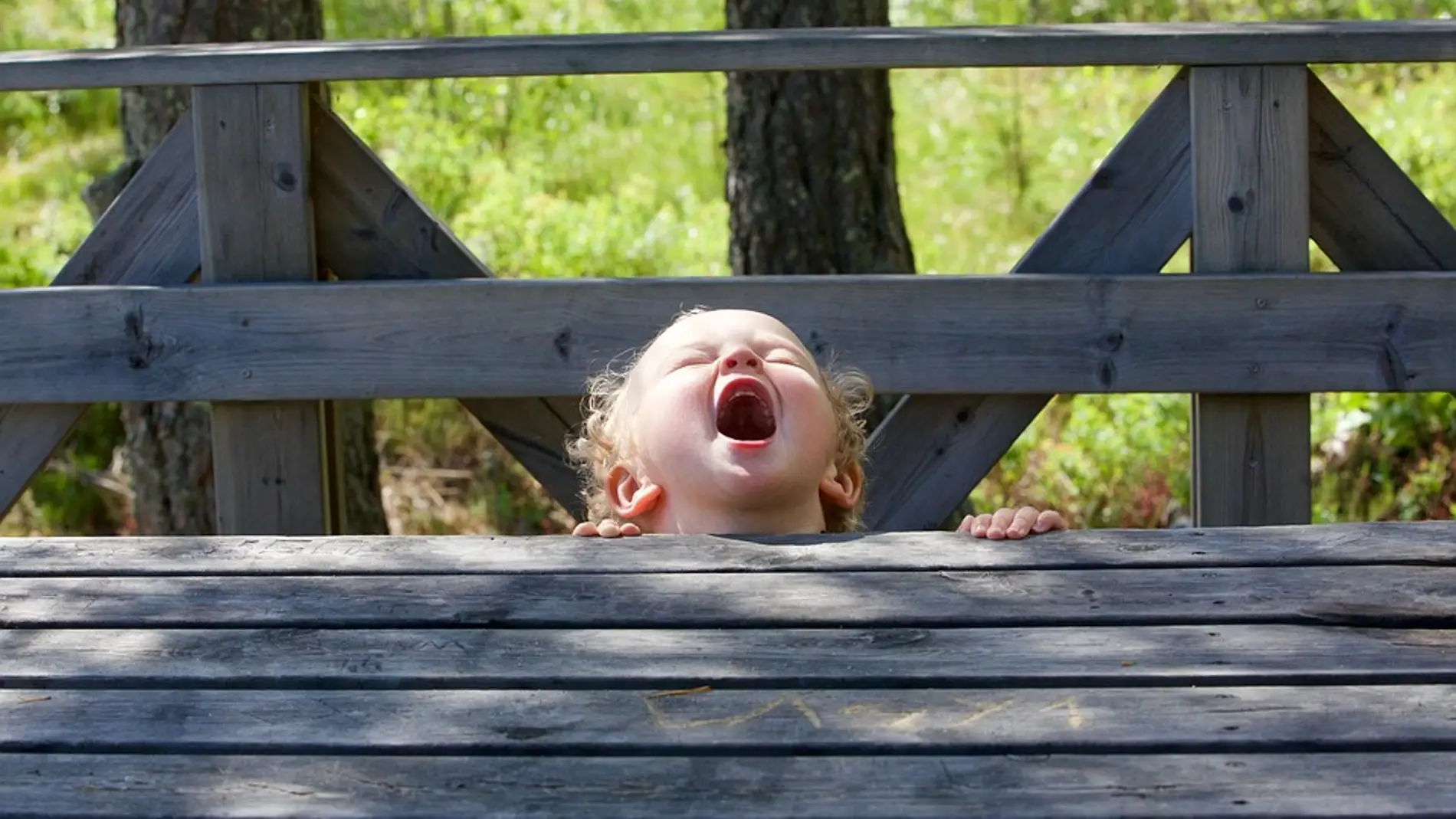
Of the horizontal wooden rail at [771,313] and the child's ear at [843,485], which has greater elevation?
the horizontal wooden rail at [771,313]

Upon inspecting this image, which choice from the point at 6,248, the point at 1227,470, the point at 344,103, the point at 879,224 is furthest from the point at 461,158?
the point at 1227,470

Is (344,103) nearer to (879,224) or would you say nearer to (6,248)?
(6,248)

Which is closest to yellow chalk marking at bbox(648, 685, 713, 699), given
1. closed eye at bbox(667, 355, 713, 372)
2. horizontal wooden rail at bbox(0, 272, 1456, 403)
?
closed eye at bbox(667, 355, 713, 372)

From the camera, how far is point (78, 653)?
2.29 m

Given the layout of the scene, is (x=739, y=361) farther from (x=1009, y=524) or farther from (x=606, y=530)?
(x=1009, y=524)

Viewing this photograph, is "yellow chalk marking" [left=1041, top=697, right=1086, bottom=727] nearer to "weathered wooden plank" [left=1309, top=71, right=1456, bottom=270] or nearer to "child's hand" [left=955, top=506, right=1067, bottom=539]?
"child's hand" [left=955, top=506, right=1067, bottom=539]

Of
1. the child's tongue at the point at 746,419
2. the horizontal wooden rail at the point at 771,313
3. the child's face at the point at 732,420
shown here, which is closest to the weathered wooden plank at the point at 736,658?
the child's face at the point at 732,420

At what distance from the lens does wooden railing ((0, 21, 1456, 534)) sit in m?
3.53

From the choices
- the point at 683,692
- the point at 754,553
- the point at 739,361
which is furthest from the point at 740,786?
the point at 739,361

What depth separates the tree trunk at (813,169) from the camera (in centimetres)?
518

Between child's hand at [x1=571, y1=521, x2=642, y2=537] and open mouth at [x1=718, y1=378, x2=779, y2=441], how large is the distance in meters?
0.24

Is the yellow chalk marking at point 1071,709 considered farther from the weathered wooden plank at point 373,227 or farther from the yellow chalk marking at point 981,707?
the weathered wooden plank at point 373,227

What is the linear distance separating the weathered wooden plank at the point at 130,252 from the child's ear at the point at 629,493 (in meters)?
1.15

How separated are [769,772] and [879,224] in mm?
3505
